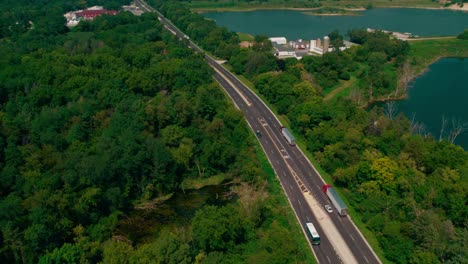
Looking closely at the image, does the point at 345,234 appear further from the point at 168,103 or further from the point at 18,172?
the point at 18,172

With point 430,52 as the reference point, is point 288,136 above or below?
below

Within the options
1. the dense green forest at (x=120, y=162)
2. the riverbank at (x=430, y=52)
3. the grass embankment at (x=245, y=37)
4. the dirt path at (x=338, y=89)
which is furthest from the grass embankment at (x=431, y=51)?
the dense green forest at (x=120, y=162)

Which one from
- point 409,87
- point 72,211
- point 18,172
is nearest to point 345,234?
point 72,211

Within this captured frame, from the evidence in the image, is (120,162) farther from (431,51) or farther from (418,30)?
(418,30)

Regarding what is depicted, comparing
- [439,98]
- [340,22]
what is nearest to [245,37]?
[340,22]

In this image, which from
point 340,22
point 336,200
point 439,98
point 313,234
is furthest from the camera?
point 340,22

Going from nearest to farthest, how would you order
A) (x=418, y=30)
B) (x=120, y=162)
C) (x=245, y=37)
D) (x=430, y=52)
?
(x=120, y=162), (x=430, y=52), (x=245, y=37), (x=418, y=30)

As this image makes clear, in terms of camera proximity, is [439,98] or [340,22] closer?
[439,98]

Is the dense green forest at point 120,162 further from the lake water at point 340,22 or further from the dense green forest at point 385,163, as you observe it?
the lake water at point 340,22
